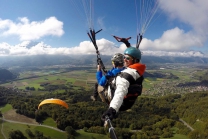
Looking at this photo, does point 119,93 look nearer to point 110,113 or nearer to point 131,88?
point 110,113

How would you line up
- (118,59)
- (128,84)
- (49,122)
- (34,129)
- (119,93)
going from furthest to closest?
(49,122) → (34,129) → (118,59) → (128,84) → (119,93)

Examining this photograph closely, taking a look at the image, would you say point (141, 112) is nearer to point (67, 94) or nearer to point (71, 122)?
point (71, 122)

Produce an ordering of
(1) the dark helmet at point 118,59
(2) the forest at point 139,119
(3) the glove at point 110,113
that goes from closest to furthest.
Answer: (3) the glove at point 110,113, (1) the dark helmet at point 118,59, (2) the forest at point 139,119

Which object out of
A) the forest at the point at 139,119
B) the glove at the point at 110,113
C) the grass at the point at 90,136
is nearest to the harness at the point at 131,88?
the glove at the point at 110,113

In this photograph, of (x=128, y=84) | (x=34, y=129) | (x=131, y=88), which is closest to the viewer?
(x=128, y=84)

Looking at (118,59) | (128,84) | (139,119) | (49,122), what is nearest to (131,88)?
(128,84)

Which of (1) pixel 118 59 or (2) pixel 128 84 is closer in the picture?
(2) pixel 128 84

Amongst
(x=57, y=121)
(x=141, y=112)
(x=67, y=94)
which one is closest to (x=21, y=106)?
(x=57, y=121)

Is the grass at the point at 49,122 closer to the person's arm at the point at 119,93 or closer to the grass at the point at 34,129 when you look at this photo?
the grass at the point at 34,129

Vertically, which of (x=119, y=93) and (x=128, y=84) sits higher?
(x=128, y=84)

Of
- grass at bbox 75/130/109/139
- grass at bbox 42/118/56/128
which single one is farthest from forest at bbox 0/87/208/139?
grass at bbox 75/130/109/139

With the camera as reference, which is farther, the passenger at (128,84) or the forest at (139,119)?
the forest at (139,119)

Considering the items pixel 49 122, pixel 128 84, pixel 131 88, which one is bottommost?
pixel 49 122
